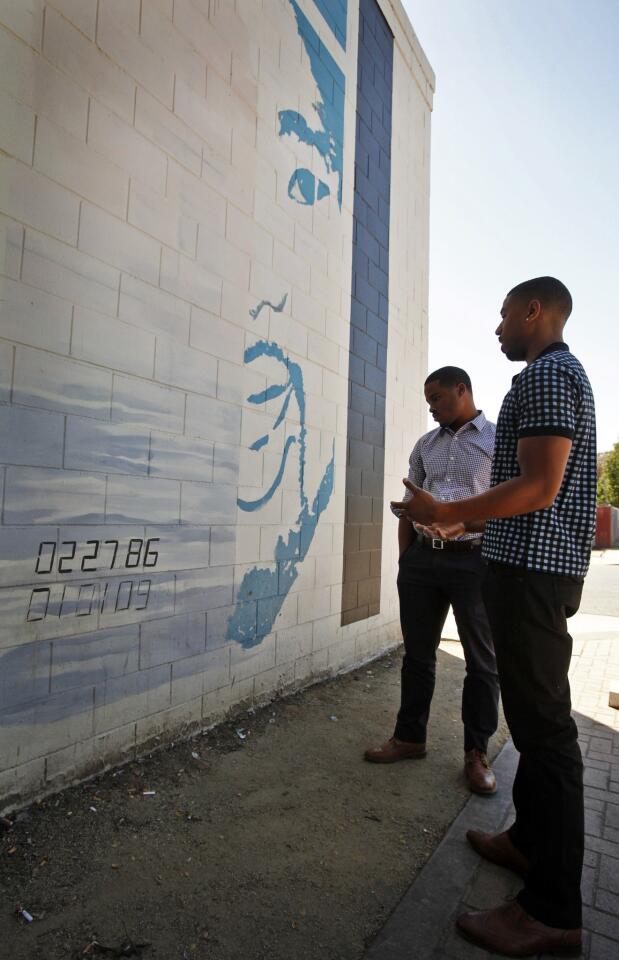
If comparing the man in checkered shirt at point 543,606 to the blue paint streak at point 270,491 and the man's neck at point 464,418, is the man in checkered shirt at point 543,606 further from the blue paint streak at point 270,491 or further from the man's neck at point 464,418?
the blue paint streak at point 270,491

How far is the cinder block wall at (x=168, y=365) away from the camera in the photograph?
245 cm

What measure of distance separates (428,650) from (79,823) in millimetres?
1813

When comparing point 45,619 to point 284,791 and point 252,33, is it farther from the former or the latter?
point 252,33

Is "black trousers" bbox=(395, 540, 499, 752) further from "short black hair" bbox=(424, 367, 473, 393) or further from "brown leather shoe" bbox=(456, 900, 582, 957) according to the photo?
"brown leather shoe" bbox=(456, 900, 582, 957)

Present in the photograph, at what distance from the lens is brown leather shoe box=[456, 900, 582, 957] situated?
176 centimetres

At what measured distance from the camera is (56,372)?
8.31 feet

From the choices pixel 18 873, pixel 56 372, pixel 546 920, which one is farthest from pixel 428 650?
pixel 56 372

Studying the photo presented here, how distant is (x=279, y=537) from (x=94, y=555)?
1.53 meters

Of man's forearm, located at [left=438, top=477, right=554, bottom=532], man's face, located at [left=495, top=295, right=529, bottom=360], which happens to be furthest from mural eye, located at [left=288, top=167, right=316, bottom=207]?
man's forearm, located at [left=438, top=477, right=554, bottom=532]

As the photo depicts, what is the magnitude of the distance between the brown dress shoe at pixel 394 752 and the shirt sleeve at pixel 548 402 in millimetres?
2047

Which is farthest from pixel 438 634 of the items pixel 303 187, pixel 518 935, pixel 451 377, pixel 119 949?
pixel 303 187

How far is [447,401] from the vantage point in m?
3.19

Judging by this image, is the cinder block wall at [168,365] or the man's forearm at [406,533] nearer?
the cinder block wall at [168,365]

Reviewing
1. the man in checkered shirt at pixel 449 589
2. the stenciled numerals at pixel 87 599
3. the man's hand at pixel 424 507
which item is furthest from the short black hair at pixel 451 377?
the stenciled numerals at pixel 87 599
